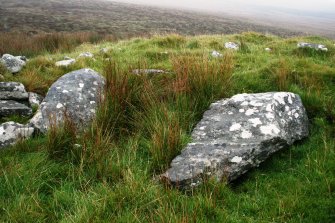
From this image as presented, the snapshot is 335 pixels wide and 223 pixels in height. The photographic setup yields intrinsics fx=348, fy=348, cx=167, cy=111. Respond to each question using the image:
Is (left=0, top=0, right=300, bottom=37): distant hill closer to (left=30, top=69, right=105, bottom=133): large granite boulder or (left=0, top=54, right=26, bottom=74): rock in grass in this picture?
(left=0, top=54, right=26, bottom=74): rock in grass

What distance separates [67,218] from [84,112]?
2.39 meters

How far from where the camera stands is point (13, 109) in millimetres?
5832

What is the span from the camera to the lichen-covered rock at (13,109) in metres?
5.77

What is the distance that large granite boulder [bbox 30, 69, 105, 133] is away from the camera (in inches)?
205

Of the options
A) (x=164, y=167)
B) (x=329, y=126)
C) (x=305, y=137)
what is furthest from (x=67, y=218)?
(x=329, y=126)

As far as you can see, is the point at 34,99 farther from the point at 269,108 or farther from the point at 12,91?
the point at 269,108

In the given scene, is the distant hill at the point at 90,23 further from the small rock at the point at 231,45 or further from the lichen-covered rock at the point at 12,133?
the lichen-covered rock at the point at 12,133

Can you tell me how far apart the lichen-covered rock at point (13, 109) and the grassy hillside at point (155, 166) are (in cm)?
22

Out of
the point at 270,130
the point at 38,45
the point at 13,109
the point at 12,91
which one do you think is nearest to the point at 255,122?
the point at 270,130

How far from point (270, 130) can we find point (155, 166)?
1.55 m

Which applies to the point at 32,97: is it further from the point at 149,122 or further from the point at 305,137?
the point at 305,137

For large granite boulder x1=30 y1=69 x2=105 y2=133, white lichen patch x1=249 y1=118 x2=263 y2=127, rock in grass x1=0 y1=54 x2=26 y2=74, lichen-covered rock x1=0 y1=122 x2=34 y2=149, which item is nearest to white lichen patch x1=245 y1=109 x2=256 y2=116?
white lichen patch x1=249 y1=118 x2=263 y2=127

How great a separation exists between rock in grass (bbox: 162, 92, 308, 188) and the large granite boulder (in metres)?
1.70

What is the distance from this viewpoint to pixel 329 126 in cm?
500
